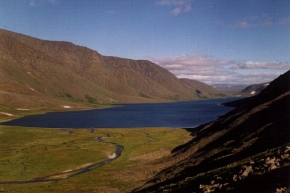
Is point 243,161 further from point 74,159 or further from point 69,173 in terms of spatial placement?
point 74,159

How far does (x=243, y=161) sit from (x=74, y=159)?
211ft

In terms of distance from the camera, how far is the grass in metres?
64.1

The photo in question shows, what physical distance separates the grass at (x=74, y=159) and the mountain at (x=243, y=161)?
30.0 ft

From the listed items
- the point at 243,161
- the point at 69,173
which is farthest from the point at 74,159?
the point at 243,161

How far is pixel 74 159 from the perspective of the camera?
93.9m

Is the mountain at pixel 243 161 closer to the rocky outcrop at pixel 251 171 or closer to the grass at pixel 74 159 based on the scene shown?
the rocky outcrop at pixel 251 171

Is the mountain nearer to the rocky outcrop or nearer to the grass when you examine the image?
the rocky outcrop

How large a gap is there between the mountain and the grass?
9134mm

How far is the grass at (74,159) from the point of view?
64062mm

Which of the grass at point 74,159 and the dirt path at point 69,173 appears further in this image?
the dirt path at point 69,173

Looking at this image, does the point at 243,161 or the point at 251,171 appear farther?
the point at 243,161

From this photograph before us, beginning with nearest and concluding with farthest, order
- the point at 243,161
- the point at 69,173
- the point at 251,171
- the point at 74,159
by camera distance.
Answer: the point at 251,171, the point at 243,161, the point at 69,173, the point at 74,159

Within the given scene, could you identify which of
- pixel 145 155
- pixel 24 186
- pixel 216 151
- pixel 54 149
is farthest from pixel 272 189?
pixel 54 149

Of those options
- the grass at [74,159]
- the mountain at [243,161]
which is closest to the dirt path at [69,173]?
the grass at [74,159]
